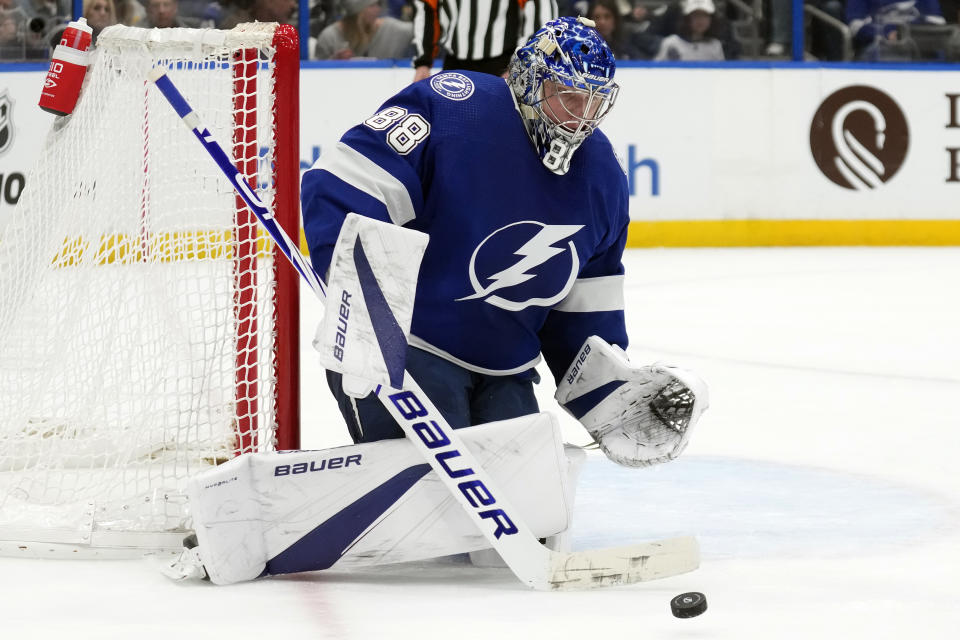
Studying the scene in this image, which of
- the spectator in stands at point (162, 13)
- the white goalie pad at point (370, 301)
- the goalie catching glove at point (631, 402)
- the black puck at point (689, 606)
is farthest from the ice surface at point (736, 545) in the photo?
the spectator in stands at point (162, 13)

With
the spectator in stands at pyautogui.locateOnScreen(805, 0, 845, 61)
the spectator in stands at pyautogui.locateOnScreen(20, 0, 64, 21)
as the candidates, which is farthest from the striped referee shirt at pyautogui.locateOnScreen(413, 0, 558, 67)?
the spectator in stands at pyautogui.locateOnScreen(805, 0, 845, 61)

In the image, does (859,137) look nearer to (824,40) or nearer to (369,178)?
(824,40)

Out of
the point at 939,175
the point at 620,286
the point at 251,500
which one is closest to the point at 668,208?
the point at 939,175

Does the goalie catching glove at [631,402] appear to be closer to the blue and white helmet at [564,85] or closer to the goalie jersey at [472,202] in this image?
the goalie jersey at [472,202]

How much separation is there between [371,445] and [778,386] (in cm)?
176

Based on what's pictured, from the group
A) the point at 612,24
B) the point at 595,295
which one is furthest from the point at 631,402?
the point at 612,24

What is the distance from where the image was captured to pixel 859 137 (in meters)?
6.76

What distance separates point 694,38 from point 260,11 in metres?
1.95

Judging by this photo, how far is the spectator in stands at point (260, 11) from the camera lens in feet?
20.9

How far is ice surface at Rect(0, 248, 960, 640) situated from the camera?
1715mm

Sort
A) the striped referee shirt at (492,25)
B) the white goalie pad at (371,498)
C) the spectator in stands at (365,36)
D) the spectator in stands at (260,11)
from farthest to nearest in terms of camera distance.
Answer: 1. the spectator in stands at (365,36)
2. the spectator in stands at (260,11)
3. the striped referee shirt at (492,25)
4. the white goalie pad at (371,498)

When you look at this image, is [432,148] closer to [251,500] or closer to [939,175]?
[251,500]

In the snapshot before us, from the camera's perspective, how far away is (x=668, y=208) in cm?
671

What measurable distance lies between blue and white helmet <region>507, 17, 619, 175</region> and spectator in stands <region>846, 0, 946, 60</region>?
5.16 metres
